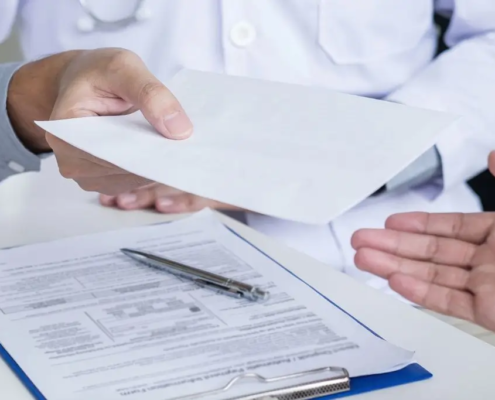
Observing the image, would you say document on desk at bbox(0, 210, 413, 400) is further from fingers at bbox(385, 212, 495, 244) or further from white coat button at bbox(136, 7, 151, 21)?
white coat button at bbox(136, 7, 151, 21)

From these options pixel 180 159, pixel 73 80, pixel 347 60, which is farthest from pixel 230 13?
pixel 180 159

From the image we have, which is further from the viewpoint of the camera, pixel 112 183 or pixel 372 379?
pixel 112 183

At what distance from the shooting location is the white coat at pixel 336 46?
0.94 meters

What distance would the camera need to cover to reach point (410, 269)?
754 millimetres

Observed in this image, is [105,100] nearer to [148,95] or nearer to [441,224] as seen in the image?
[148,95]

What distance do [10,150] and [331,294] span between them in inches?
16.0

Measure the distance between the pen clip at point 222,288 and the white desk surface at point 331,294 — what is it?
71mm

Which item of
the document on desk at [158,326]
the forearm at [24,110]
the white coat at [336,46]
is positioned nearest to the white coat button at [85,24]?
the white coat at [336,46]

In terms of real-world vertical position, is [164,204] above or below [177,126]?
below

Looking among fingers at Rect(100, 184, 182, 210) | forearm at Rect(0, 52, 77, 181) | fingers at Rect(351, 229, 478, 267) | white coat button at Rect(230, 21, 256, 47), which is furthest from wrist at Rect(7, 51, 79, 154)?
fingers at Rect(351, 229, 478, 267)

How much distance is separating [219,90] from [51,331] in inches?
8.8

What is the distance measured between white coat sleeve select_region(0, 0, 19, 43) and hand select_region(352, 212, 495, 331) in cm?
52

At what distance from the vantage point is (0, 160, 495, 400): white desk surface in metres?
0.51

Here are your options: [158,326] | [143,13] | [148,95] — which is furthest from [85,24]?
[158,326]
